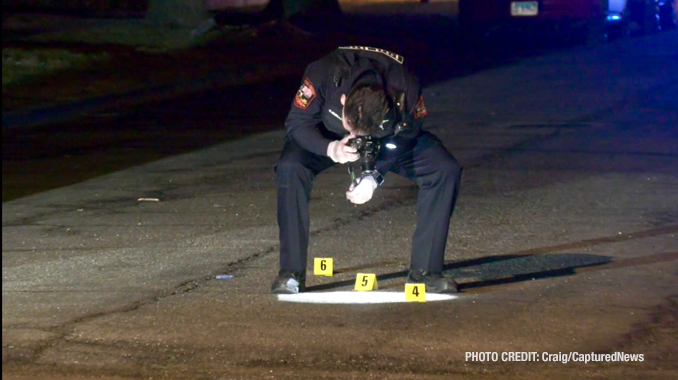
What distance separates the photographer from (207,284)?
629cm

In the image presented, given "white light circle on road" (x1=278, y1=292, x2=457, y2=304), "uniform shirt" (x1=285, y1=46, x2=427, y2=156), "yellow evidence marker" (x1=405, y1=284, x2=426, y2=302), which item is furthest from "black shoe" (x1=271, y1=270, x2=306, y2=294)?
"uniform shirt" (x1=285, y1=46, x2=427, y2=156)

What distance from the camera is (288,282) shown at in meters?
6.00

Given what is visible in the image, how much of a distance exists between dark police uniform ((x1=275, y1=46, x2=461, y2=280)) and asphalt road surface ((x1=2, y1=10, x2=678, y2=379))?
0.37 m

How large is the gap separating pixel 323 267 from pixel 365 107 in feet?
4.67

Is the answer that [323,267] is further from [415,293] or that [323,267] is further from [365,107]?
[365,107]

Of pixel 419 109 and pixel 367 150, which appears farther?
pixel 419 109

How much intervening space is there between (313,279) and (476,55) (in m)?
16.4

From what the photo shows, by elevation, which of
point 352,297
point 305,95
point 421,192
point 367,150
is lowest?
point 352,297

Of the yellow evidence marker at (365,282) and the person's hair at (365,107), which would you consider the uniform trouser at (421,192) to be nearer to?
the yellow evidence marker at (365,282)

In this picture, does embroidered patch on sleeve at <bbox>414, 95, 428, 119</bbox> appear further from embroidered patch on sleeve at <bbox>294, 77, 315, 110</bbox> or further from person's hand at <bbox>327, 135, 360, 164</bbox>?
embroidered patch on sleeve at <bbox>294, 77, 315, 110</bbox>

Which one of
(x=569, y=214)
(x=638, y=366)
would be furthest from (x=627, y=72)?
(x=638, y=366)

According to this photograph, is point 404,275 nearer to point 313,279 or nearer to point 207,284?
point 313,279

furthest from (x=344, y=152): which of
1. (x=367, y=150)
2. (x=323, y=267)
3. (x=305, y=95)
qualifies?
(x=323, y=267)

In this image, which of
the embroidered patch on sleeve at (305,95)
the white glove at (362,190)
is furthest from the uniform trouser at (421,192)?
the white glove at (362,190)
